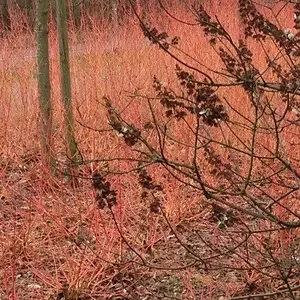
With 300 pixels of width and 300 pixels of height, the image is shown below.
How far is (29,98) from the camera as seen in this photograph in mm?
4680

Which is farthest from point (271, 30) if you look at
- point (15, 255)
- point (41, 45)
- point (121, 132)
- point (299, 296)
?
point (41, 45)

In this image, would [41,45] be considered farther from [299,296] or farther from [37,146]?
[299,296]

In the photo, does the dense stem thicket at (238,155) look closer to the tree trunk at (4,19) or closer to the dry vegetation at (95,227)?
the dry vegetation at (95,227)

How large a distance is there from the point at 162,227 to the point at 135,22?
3.81 meters

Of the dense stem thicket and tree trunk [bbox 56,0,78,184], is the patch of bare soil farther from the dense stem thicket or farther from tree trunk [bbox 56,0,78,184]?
tree trunk [bbox 56,0,78,184]

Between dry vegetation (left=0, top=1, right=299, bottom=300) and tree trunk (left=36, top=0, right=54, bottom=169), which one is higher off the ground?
tree trunk (left=36, top=0, right=54, bottom=169)

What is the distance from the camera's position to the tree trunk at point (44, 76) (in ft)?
11.6

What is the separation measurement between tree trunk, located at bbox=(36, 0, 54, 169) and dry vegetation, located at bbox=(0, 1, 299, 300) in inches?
7.9

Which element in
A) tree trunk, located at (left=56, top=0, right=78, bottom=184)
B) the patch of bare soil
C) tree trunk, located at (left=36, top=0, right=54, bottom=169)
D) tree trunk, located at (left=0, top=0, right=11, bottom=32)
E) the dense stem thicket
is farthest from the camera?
tree trunk, located at (left=0, top=0, right=11, bottom=32)

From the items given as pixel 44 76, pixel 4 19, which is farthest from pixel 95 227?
pixel 4 19

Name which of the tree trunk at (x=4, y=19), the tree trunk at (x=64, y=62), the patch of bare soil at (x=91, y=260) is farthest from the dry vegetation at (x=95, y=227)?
the tree trunk at (x=4, y=19)

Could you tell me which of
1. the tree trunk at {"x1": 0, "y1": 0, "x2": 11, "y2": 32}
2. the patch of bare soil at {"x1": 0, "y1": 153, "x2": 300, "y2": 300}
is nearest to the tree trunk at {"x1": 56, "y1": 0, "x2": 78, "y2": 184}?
the patch of bare soil at {"x1": 0, "y1": 153, "x2": 300, "y2": 300}

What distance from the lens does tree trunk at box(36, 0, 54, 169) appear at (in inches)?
140

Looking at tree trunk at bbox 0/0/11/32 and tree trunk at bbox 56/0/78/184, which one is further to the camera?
tree trunk at bbox 0/0/11/32
